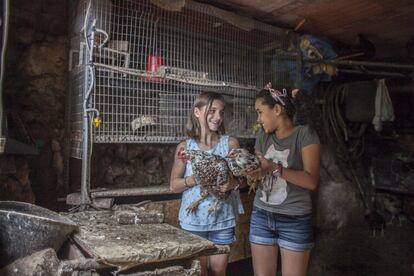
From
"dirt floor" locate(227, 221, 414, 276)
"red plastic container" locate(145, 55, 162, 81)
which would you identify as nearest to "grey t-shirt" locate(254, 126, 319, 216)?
"red plastic container" locate(145, 55, 162, 81)

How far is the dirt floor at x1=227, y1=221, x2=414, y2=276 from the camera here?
145 inches

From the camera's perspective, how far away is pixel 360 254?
4.12m

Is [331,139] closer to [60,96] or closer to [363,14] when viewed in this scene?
[363,14]

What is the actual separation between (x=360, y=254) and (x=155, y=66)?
358cm

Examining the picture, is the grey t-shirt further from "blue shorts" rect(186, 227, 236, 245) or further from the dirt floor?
the dirt floor

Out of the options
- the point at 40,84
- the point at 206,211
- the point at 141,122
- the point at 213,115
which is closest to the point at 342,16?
the point at 213,115

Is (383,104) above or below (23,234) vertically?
above

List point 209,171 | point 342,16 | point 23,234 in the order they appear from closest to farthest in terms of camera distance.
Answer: point 23,234
point 209,171
point 342,16

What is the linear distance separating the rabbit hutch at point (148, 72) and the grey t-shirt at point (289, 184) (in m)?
1.05

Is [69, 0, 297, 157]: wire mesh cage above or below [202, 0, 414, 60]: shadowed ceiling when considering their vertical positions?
below

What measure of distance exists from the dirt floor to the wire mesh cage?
6.18 feet

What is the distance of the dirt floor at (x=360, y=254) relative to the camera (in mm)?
3678

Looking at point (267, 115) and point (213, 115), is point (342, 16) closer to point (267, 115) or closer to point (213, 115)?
point (267, 115)

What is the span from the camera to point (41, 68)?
2717 mm
